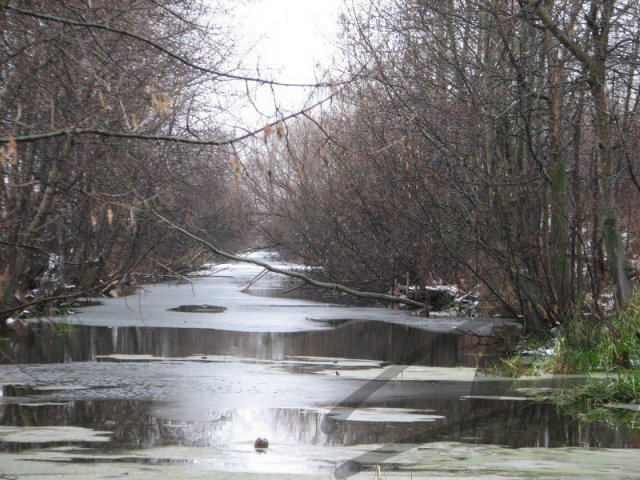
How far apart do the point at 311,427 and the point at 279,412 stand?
0.84 m

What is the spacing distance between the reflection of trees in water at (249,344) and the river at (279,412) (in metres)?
0.04

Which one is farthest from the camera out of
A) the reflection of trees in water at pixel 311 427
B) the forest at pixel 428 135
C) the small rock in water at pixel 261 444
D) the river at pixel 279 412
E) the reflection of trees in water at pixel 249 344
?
the reflection of trees in water at pixel 249 344

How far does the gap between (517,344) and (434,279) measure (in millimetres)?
11373

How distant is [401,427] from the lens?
9.08 metres

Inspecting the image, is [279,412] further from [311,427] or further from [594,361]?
[594,361]

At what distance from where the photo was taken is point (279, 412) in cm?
988

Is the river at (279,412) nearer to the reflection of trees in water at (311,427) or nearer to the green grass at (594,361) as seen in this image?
the reflection of trees in water at (311,427)

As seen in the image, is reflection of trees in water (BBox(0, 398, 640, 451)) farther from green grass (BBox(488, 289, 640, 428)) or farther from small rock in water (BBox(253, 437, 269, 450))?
green grass (BBox(488, 289, 640, 428))

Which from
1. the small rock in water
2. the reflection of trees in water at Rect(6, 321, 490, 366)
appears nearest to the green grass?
the reflection of trees in water at Rect(6, 321, 490, 366)

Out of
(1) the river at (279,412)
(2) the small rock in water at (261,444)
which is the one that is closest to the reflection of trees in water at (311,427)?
(1) the river at (279,412)

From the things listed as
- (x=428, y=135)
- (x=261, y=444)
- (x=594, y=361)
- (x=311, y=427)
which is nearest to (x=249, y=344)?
(x=428, y=135)

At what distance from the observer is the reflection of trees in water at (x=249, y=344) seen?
602 inches

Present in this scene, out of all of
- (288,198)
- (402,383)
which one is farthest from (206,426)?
(288,198)

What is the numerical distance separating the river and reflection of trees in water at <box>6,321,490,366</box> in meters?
0.04
